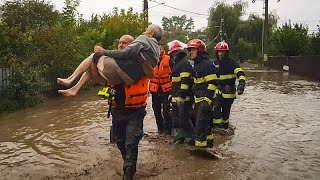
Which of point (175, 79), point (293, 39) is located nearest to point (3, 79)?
point (175, 79)

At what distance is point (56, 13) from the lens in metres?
29.5

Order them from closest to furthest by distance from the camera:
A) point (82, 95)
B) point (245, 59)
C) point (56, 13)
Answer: point (82, 95) → point (56, 13) → point (245, 59)

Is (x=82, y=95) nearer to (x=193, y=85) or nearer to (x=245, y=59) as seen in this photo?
(x=193, y=85)

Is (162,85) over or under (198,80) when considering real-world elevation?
under

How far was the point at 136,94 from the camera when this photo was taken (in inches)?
210

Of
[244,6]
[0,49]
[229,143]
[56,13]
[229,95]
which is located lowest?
[229,143]

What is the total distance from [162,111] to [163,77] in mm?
893

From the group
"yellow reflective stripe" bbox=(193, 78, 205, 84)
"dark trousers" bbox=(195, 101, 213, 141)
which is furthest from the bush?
"dark trousers" bbox=(195, 101, 213, 141)

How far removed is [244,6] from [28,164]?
51.1 meters

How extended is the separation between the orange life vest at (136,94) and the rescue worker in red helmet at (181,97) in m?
2.15

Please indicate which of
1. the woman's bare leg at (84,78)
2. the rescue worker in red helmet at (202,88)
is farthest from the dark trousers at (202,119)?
the woman's bare leg at (84,78)

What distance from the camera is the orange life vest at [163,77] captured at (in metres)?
8.44

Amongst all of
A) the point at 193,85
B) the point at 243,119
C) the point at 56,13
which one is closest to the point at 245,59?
the point at 56,13

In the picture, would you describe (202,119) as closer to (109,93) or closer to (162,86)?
(162,86)
